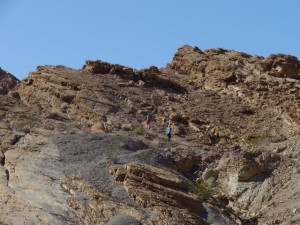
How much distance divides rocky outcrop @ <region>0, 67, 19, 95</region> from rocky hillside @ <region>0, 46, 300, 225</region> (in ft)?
87.3

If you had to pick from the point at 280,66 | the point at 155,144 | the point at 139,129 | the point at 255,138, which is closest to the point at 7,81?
the point at 280,66

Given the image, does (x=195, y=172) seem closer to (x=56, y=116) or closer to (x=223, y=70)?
(x=56, y=116)

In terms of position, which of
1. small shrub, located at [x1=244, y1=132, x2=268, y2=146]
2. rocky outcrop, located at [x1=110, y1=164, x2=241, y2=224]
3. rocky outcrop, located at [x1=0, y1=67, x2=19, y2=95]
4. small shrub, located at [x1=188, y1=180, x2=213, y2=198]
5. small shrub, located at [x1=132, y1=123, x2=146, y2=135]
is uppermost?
rocky outcrop, located at [x1=0, y1=67, x2=19, y2=95]

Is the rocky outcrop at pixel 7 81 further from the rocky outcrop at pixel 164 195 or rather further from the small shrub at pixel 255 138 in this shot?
the rocky outcrop at pixel 164 195

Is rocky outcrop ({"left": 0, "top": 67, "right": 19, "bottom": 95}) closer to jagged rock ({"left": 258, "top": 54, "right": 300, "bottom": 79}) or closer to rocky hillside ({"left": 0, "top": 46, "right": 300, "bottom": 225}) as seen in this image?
rocky hillside ({"left": 0, "top": 46, "right": 300, "bottom": 225})

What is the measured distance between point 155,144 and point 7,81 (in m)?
41.2

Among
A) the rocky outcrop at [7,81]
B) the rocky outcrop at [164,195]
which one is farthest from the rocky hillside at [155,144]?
the rocky outcrop at [7,81]

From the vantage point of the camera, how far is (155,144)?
84.8 ft

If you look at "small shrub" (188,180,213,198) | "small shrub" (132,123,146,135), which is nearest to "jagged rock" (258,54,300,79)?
"small shrub" (132,123,146,135)

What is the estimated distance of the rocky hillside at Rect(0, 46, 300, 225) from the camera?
17.4 metres

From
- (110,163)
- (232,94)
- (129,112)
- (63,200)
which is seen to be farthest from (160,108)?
(63,200)

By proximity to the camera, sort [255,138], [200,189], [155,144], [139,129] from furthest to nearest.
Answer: [255,138] < [139,129] < [155,144] < [200,189]

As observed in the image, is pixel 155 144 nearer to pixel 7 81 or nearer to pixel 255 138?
pixel 255 138

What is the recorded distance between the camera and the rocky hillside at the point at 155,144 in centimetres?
1736
